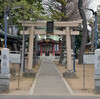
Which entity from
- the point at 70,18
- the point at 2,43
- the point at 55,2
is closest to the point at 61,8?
the point at 55,2

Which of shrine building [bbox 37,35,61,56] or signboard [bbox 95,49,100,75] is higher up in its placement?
shrine building [bbox 37,35,61,56]

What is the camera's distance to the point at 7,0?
1825cm

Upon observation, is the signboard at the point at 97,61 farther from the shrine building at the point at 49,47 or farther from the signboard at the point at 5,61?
the shrine building at the point at 49,47

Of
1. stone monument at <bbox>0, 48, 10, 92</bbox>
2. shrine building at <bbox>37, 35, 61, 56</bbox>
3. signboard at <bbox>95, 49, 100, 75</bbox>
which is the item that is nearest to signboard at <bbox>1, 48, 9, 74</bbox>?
stone monument at <bbox>0, 48, 10, 92</bbox>

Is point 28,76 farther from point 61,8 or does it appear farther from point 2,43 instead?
point 61,8

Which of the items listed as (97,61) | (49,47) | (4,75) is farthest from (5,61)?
(49,47)

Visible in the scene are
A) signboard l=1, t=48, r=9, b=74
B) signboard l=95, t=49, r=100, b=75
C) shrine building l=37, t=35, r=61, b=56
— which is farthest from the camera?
shrine building l=37, t=35, r=61, b=56

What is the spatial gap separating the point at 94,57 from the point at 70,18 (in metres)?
24.2

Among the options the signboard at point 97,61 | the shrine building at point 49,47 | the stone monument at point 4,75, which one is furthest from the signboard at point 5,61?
the shrine building at point 49,47

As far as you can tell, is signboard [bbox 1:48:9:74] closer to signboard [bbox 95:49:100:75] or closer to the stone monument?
the stone monument

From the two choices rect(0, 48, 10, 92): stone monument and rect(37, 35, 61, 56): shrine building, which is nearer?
rect(0, 48, 10, 92): stone monument

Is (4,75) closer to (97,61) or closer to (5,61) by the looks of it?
(5,61)

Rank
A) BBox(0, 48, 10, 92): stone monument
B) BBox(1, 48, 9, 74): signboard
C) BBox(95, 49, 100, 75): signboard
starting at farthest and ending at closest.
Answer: BBox(95, 49, 100, 75): signboard
BBox(1, 48, 9, 74): signboard
BBox(0, 48, 10, 92): stone monument

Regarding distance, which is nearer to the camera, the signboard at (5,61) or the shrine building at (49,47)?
the signboard at (5,61)
